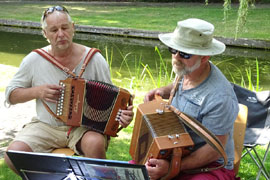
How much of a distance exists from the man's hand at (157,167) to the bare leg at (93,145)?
665 millimetres

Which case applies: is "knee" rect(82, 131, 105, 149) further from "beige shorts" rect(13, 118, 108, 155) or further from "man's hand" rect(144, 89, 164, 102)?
"man's hand" rect(144, 89, 164, 102)

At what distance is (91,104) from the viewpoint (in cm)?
314

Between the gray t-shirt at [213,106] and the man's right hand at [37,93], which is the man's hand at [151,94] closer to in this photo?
the gray t-shirt at [213,106]

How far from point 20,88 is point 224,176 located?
172cm

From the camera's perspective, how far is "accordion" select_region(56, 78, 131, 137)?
3.09 m

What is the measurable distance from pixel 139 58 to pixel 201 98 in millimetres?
8328

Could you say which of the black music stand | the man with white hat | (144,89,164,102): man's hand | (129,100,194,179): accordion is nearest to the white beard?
the man with white hat

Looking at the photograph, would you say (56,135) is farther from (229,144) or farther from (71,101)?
(229,144)

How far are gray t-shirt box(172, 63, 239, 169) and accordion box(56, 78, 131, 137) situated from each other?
0.56 m

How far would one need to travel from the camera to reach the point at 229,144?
8.89ft

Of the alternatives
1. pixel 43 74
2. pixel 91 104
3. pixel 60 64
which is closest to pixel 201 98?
pixel 91 104

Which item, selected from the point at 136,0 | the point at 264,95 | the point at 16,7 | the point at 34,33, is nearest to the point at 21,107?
the point at 264,95

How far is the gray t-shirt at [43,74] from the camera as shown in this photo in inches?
128

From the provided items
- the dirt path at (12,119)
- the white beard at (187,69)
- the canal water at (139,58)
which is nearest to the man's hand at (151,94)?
the white beard at (187,69)
